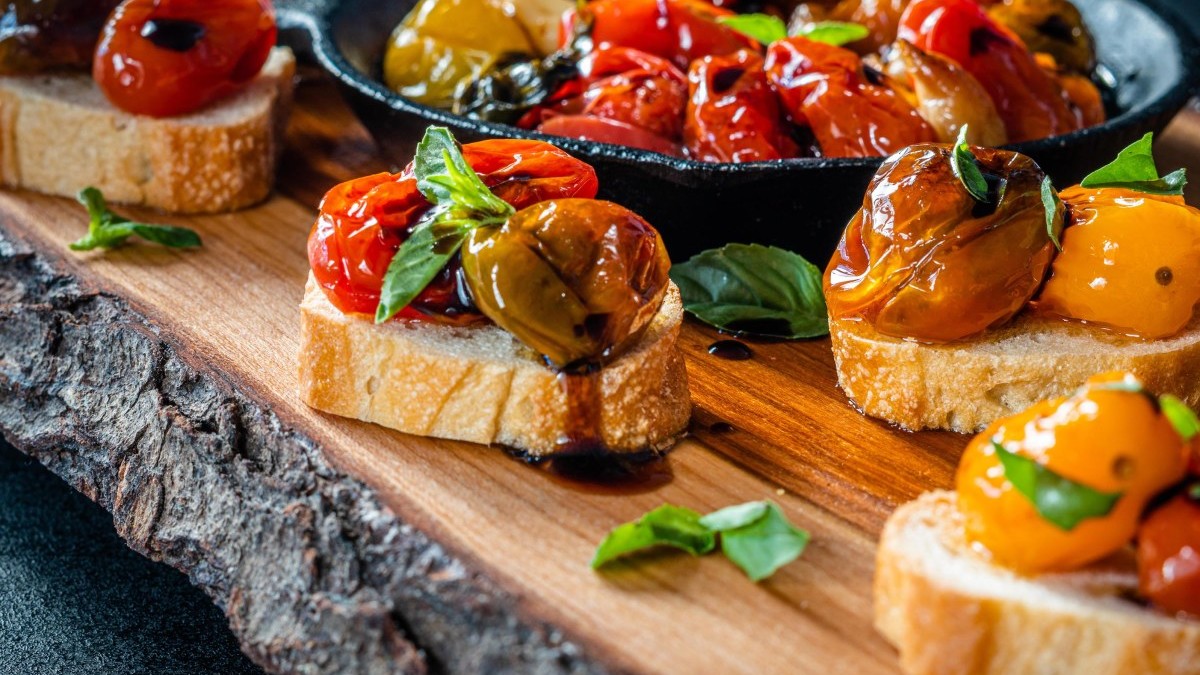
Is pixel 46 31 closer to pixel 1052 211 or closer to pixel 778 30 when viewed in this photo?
pixel 778 30

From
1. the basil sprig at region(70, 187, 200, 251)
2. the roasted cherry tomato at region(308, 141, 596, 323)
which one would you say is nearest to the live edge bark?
the basil sprig at region(70, 187, 200, 251)

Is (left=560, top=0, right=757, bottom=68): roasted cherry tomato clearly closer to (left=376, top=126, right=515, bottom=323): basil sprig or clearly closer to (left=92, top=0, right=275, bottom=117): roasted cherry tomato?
(left=92, top=0, right=275, bottom=117): roasted cherry tomato

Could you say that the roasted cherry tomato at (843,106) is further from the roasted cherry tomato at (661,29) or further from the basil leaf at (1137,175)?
the basil leaf at (1137,175)

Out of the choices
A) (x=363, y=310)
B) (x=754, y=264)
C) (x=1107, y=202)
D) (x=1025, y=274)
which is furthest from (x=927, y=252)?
(x=363, y=310)

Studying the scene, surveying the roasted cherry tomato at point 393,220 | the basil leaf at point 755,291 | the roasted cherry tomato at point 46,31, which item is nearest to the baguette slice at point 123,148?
the roasted cherry tomato at point 46,31

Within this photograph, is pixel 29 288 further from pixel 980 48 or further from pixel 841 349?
pixel 980 48
